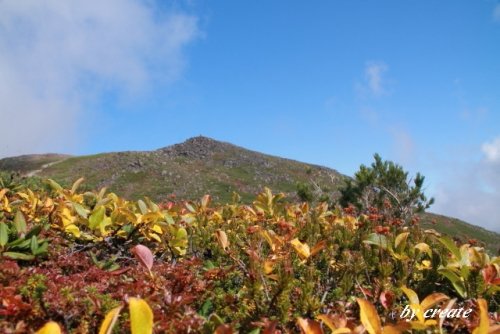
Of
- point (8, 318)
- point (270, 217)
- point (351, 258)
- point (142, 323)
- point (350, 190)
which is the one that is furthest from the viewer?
point (350, 190)

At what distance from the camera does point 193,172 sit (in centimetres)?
5375

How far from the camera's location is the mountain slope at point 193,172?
4706 centimetres

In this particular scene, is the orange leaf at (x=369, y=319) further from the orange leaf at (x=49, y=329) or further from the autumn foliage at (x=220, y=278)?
the orange leaf at (x=49, y=329)

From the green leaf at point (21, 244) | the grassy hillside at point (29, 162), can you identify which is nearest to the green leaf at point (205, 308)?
the green leaf at point (21, 244)

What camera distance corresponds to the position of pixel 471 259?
2.82 metres

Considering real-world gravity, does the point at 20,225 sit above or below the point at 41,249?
above

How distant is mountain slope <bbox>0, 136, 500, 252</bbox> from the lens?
4706 centimetres

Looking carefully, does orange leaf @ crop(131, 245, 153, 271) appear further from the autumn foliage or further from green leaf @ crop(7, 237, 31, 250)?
green leaf @ crop(7, 237, 31, 250)

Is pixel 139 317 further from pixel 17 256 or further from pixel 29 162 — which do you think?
pixel 29 162

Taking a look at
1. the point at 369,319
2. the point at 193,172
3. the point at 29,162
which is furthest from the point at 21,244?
the point at 29,162

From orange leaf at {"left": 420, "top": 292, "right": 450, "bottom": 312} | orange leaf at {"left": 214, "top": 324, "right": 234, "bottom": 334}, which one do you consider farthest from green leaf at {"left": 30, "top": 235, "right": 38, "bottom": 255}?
orange leaf at {"left": 420, "top": 292, "right": 450, "bottom": 312}

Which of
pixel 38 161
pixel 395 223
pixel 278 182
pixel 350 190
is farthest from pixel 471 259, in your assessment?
pixel 38 161

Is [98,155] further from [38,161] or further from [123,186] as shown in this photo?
[123,186]

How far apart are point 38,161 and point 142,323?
72904 mm
